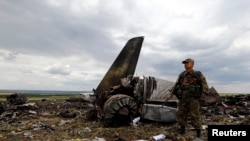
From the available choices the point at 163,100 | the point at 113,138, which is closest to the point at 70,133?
the point at 113,138

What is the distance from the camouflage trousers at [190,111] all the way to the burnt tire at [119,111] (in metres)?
1.97

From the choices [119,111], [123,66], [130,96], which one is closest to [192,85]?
[119,111]

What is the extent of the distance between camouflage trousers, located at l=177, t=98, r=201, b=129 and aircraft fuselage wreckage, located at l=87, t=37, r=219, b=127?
1581mm

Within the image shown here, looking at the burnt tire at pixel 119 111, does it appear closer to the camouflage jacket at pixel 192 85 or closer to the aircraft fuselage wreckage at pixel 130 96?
the aircraft fuselage wreckage at pixel 130 96

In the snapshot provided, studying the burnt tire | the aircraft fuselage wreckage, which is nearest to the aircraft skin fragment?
the aircraft fuselage wreckage

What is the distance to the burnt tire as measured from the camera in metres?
8.71

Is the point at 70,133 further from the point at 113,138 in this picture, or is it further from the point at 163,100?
the point at 163,100

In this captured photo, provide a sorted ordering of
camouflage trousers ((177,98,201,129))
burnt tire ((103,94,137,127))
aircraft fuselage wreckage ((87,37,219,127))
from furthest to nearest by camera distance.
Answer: aircraft fuselage wreckage ((87,37,219,127)), burnt tire ((103,94,137,127)), camouflage trousers ((177,98,201,129))

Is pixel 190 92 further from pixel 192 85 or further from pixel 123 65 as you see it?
pixel 123 65

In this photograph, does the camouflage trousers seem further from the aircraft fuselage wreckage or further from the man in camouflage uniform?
the aircraft fuselage wreckage

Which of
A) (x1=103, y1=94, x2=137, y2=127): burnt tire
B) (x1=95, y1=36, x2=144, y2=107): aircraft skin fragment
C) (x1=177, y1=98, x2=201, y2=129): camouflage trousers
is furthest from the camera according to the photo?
(x1=95, y1=36, x2=144, y2=107): aircraft skin fragment

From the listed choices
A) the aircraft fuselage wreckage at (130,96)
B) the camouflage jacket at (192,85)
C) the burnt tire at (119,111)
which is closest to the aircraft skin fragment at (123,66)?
the aircraft fuselage wreckage at (130,96)

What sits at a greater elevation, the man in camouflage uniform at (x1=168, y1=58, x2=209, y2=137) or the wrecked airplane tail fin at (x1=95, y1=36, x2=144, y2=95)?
the wrecked airplane tail fin at (x1=95, y1=36, x2=144, y2=95)

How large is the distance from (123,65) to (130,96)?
212cm
